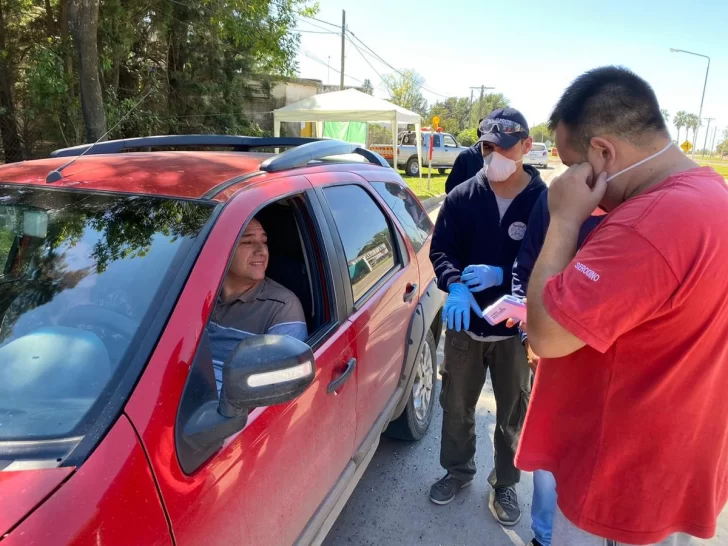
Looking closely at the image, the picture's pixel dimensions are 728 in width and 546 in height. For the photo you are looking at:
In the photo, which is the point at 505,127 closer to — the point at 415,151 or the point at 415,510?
the point at 415,510

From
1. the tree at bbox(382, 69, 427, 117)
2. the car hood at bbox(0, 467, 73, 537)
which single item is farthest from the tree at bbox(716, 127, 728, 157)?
the car hood at bbox(0, 467, 73, 537)

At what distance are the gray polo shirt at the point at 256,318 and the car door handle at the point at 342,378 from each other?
0.67 feet

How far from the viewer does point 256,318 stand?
2.07m

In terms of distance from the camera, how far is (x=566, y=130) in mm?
1354

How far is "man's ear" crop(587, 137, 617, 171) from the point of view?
1274 millimetres

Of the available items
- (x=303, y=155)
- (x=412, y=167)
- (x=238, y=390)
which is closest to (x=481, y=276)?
(x=303, y=155)

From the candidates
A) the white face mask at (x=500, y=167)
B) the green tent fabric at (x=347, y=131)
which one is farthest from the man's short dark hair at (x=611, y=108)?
the green tent fabric at (x=347, y=131)

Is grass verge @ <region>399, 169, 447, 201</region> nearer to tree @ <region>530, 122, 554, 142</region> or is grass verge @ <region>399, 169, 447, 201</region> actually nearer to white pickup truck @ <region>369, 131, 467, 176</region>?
white pickup truck @ <region>369, 131, 467, 176</region>

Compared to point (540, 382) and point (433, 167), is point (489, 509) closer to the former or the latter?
point (540, 382)

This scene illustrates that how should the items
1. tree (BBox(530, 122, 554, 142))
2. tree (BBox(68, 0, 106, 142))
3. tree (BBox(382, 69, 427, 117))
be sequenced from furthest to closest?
tree (BBox(382, 69, 427, 117))
tree (BBox(68, 0, 106, 142))
tree (BBox(530, 122, 554, 142))

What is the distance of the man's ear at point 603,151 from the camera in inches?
50.2

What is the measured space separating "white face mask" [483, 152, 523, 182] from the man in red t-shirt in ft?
3.29

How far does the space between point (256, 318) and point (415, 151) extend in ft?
62.6

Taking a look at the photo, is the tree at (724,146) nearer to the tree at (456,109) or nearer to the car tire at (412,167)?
the tree at (456,109)
